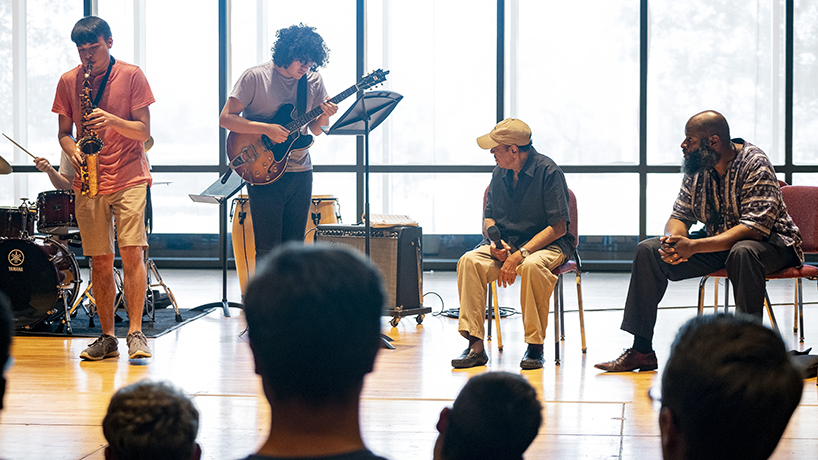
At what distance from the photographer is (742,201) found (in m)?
3.27

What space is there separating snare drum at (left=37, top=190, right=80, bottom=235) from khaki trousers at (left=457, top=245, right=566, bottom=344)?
85.7 inches

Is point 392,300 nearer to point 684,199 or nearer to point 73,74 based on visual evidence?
point 684,199

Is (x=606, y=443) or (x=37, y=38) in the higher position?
(x=37, y=38)

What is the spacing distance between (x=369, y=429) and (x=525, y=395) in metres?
1.42

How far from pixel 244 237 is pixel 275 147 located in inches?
48.6

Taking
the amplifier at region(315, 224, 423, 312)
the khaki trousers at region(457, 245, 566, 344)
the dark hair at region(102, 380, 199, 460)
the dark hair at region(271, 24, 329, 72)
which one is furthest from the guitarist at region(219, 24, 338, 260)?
the dark hair at region(102, 380, 199, 460)

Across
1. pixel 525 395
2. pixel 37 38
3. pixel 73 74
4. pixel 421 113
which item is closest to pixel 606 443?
pixel 525 395

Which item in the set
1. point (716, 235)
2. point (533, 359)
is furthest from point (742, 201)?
point (533, 359)

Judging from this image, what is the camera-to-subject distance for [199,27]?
722 centimetres

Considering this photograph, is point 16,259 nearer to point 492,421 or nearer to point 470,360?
point 470,360

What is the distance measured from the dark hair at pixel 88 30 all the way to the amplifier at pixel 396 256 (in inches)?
64.6

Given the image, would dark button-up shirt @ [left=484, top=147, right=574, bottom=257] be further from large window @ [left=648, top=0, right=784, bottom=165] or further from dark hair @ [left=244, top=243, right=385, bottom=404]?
large window @ [left=648, top=0, right=784, bottom=165]

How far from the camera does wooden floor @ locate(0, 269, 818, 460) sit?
2307 mm

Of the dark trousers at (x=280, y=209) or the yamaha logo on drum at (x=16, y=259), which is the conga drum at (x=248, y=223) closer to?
the dark trousers at (x=280, y=209)
